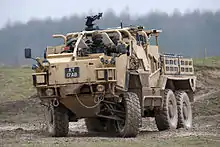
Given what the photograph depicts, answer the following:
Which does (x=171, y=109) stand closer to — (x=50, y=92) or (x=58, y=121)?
(x=58, y=121)

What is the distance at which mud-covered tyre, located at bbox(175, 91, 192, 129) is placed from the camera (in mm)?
23500

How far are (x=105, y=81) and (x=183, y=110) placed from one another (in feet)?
21.3

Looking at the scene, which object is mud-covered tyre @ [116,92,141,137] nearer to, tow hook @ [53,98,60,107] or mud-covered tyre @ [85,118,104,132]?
tow hook @ [53,98,60,107]

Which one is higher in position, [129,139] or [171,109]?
[171,109]

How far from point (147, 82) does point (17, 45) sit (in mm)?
34824

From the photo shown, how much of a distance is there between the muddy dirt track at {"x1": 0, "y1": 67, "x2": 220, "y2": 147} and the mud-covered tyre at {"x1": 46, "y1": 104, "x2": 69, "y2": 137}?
0.34m

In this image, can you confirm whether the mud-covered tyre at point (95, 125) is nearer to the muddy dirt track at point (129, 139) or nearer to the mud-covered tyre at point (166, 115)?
the muddy dirt track at point (129, 139)

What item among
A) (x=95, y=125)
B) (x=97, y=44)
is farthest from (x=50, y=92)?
(x=95, y=125)

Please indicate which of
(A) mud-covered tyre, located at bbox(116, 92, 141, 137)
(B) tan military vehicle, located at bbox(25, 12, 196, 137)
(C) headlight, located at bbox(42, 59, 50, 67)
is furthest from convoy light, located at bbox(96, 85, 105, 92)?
(C) headlight, located at bbox(42, 59, 50, 67)

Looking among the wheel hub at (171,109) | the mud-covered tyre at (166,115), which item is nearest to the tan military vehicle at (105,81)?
the mud-covered tyre at (166,115)

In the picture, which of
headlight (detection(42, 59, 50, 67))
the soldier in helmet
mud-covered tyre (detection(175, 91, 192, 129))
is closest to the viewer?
headlight (detection(42, 59, 50, 67))

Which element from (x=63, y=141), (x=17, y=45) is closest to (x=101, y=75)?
(x=63, y=141)

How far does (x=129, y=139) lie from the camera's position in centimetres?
1753

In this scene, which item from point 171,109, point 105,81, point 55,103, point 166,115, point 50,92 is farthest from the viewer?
point 171,109
